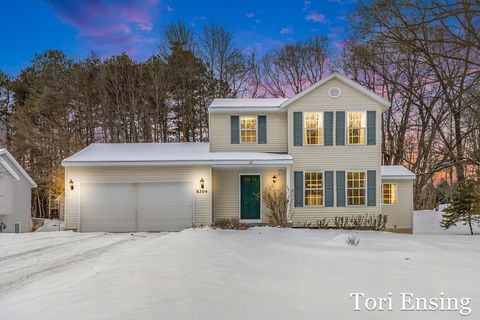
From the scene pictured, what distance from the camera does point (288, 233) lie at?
33.2 feet

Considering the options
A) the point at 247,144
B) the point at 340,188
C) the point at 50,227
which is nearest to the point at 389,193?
the point at 340,188

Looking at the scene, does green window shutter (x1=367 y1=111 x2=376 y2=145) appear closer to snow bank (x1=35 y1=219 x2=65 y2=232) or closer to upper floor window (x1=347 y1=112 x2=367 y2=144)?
upper floor window (x1=347 y1=112 x2=367 y2=144)

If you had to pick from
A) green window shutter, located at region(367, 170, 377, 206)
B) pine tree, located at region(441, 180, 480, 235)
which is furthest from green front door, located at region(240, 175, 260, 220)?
pine tree, located at region(441, 180, 480, 235)

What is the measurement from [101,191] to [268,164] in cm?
705

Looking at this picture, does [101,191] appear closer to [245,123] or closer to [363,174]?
[245,123]

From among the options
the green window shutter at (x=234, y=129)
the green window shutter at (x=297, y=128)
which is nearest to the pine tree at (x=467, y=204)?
the green window shutter at (x=297, y=128)

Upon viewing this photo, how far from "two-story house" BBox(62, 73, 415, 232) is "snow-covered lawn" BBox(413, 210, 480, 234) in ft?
6.54

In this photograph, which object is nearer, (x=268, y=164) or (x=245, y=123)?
(x=268, y=164)

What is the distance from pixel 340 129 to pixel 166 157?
755cm

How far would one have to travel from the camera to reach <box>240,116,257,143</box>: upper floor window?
577 inches

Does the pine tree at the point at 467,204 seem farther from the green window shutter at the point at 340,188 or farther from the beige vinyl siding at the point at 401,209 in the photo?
the green window shutter at the point at 340,188

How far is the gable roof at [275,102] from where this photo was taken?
45.3ft

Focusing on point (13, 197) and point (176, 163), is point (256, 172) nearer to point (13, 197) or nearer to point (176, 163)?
point (176, 163)

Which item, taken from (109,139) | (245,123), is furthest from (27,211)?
(245,123)
